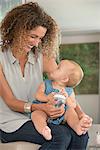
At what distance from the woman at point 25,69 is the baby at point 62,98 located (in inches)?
0.9

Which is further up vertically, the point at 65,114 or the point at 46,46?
the point at 46,46

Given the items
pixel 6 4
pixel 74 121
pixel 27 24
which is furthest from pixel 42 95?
pixel 6 4

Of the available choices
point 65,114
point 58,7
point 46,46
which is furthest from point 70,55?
point 65,114

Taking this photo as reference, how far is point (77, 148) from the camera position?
36.5 inches

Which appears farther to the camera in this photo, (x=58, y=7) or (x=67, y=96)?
(x=58, y=7)

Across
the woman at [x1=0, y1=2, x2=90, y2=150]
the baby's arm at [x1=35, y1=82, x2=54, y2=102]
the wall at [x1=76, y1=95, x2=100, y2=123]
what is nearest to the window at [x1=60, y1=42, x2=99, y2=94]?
the wall at [x1=76, y1=95, x2=100, y2=123]

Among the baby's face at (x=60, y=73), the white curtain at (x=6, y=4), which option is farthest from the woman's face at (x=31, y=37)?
the white curtain at (x=6, y=4)

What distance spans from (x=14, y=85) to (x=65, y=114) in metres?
0.21

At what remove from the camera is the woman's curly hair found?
0.99 meters

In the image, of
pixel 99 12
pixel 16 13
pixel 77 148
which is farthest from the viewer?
pixel 99 12

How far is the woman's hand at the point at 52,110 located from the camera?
92 centimetres

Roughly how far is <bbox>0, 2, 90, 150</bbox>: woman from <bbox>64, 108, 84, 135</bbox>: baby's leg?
2cm

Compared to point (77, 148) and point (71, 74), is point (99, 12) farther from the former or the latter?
point (77, 148)

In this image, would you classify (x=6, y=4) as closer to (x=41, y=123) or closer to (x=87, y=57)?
(x=87, y=57)
